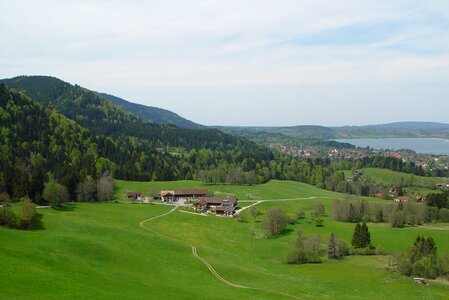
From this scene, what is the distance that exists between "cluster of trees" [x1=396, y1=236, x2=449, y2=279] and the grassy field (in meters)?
2.36

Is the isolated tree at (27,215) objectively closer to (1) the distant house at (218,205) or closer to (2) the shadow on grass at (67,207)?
(2) the shadow on grass at (67,207)

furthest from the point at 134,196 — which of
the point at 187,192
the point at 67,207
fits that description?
the point at 67,207

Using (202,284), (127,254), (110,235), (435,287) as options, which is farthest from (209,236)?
(435,287)

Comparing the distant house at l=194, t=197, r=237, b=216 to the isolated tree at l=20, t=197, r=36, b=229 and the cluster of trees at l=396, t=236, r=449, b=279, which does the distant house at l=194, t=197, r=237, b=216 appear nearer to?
the cluster of trees at l=396, t=236, r=449, b=279

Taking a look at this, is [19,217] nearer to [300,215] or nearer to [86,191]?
[86,191]

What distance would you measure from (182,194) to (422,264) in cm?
7847

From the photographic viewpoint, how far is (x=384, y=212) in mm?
115812

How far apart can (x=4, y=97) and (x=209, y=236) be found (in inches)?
5157

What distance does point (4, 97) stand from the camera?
176875mm

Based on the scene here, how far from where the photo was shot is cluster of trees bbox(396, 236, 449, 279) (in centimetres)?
6920

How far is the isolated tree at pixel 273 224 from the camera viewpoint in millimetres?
93475

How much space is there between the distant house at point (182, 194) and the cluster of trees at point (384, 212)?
42495 millimetres

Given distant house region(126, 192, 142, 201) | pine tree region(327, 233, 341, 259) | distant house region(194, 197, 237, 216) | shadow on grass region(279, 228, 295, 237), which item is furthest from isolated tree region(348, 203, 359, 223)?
distant house region(126, 192, 142, 201)

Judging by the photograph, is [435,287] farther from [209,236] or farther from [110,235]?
[110,235]
